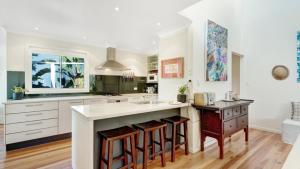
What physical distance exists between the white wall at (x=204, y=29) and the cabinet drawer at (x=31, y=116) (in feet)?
9.68

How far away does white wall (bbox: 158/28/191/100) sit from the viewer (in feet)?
9.86

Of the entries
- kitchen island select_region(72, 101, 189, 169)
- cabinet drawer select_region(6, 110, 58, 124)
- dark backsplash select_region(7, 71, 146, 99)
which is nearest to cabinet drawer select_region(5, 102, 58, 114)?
cabinet drawer select_region(6, 110, 58, 124)

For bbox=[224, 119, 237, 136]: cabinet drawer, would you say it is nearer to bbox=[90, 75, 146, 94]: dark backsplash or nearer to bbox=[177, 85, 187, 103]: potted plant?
bbox=[177, 85, 187, 103]: potted plant

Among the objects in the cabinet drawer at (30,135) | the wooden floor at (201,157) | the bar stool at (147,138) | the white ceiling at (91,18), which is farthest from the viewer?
the cabinet drawer at (30,135)

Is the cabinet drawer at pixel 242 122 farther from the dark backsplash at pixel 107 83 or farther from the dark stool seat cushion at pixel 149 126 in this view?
the dark backsplash at pixel 107 83

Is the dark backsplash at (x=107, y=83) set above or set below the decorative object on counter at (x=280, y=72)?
below

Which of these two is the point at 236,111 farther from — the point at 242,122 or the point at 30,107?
the point at 30,107

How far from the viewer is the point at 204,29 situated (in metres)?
3.12

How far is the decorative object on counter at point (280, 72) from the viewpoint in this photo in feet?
12.8

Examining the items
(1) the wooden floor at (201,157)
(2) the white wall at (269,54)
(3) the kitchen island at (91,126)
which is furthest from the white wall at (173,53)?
(2) the white wall at (269,54)

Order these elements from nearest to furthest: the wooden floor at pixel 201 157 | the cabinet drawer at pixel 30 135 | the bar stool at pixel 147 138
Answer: the bar stool at pixel 147 138 < the wooden floor at pixel 201 157 < the cabinet drawer at pixel 30 135

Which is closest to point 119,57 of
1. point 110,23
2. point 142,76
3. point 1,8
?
point 142,76

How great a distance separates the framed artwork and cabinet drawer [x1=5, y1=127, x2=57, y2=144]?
261 centimetres

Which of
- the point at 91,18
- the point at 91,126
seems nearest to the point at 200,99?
the point at 91,126
